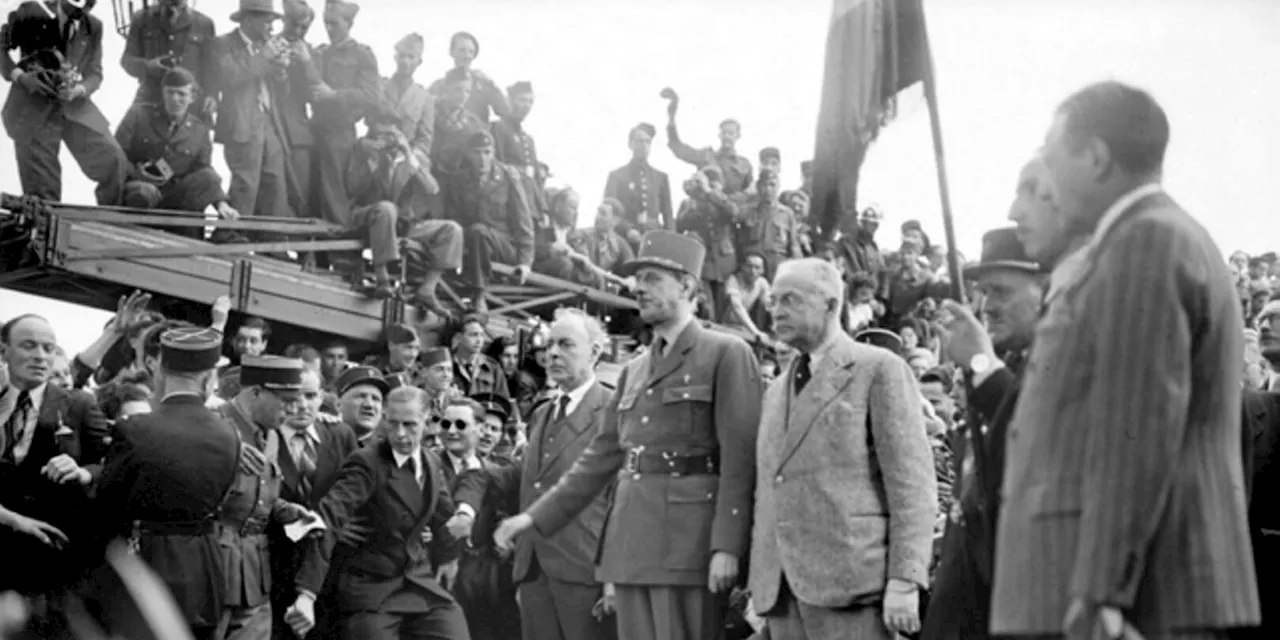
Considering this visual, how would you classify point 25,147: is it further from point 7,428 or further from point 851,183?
point 851,183

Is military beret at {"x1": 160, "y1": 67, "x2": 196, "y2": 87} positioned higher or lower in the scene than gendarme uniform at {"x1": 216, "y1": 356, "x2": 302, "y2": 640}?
higher

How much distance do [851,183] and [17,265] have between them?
6.67 m

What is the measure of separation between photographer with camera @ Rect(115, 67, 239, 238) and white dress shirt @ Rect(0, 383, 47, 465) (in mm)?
4061

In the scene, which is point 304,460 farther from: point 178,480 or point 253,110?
point 253,110

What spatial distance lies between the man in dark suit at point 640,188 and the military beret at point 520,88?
6.63 feet

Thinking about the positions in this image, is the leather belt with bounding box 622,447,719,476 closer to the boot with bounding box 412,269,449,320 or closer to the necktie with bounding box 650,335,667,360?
the necktie with bounding box 650,335,667,360

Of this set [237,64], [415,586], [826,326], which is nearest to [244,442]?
[415,586]

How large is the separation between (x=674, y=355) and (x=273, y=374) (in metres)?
2.28

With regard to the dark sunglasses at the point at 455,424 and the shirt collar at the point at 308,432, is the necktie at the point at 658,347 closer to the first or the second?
the shirt collar at the point at 308,432

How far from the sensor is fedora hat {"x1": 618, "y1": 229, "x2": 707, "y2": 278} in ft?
20.0

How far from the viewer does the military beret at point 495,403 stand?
923 cm

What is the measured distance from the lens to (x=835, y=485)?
5199 millimetres

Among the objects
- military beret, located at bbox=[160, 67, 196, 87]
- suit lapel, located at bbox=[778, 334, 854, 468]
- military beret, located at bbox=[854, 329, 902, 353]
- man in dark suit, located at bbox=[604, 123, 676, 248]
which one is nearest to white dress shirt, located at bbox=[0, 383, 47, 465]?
suit lapel, located at bbox=[778, 334, 854, 468]

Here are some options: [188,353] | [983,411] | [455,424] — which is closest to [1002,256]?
[983,411]
